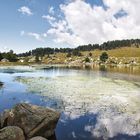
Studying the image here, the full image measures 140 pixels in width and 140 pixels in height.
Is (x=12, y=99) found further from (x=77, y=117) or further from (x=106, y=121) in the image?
(x=106, y=121)

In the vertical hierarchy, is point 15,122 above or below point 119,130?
above

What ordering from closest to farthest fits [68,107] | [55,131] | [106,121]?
[55,131] < [106,121] < [68,107]

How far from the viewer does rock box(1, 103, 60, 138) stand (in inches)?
907

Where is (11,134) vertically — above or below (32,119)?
below

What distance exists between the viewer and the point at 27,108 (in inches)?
939

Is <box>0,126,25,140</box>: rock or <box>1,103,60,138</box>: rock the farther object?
<box>1,103,60,138</box>: rock

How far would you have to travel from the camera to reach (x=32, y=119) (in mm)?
23172

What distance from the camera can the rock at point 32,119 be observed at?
75.6ft

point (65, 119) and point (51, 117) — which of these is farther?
point (65, 119)

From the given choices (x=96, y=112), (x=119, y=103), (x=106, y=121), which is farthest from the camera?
(x=119, y=103)

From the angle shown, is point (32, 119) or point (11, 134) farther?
point (32, 119)

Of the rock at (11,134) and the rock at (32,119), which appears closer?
the rock at (11,134)

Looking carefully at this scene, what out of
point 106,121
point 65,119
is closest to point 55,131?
point 65,119

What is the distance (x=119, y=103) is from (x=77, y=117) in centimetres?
1140
